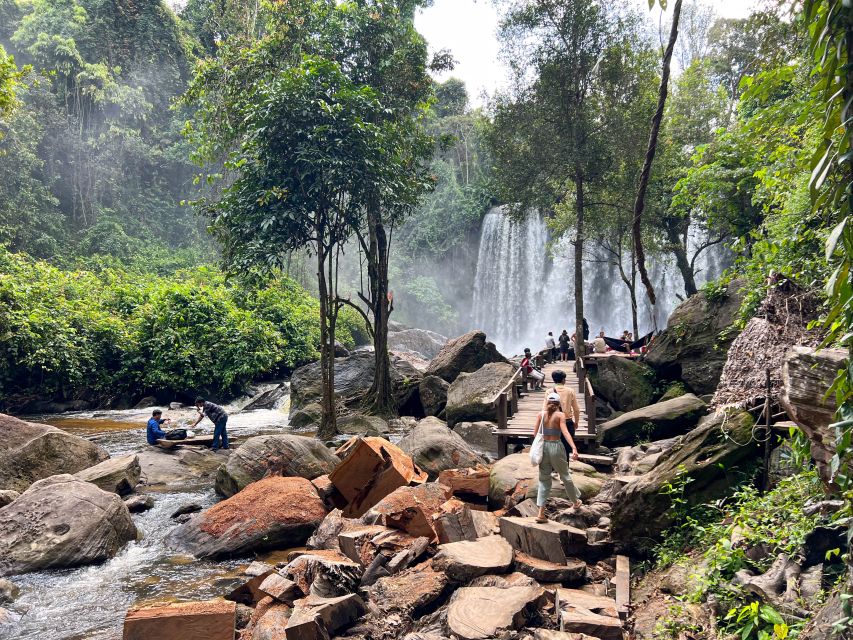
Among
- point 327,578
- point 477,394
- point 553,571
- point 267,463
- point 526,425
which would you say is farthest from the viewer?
point 477,394

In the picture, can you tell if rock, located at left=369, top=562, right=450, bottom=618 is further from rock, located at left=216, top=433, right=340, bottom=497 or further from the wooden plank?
rock, located at left=216, top=433, right=340, bottom=497

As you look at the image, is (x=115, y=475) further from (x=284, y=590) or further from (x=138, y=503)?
(x=284, y=590)

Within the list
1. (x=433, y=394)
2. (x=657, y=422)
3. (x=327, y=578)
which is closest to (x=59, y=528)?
(x=327, y=578)

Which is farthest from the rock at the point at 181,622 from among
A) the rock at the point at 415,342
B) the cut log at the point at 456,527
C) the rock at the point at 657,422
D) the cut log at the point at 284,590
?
the rock at the point at 415,342

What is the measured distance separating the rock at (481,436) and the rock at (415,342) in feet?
70.4

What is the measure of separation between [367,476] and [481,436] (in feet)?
19.6

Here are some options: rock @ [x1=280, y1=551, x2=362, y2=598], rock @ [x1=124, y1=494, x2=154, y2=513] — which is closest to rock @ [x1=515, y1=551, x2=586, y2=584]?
rock @ [x1=280, y1=551, x2=362, y2=598]

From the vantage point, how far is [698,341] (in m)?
14.4

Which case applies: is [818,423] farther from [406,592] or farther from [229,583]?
[229,583]

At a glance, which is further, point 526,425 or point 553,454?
point 526,425

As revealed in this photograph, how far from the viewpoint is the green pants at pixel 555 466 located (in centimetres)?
642

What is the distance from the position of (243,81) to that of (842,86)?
18.1 m

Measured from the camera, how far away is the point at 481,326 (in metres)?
42.3

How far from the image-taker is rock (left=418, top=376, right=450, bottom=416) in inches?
715
